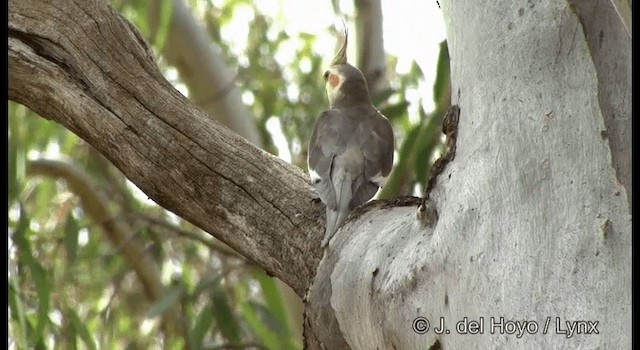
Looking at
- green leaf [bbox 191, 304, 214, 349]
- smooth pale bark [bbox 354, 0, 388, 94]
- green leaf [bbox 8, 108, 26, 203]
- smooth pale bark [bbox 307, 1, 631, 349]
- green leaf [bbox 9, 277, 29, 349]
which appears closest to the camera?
smooth pale bark [bbox 307, 1, 631, 349]

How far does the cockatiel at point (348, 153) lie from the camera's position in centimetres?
141

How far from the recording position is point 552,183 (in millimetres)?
1070

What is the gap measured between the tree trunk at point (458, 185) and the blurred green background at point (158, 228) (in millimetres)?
566

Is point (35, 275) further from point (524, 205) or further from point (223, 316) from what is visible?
point (524, 205)

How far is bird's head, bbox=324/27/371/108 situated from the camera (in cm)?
169

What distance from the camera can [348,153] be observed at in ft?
4.96

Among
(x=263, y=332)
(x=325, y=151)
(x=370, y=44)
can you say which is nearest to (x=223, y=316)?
(x=263, y=332)

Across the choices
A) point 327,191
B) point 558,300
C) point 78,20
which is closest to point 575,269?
point 558,300

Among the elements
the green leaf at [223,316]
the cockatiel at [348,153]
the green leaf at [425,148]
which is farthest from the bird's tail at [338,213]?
the green leaf at [223,316]

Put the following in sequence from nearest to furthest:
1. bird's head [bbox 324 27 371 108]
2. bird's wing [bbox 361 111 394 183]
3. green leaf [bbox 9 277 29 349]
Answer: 1. bird's wing [bbox 361 111 394 183]
2. bird's head [bbox 324 27 371 108]
3. green leaf [bbox 9 277 29 349]

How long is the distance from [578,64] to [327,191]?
1.37ft

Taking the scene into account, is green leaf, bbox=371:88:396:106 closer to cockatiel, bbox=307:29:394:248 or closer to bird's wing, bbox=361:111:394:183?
cockatiel, bbox=307:29:394:248

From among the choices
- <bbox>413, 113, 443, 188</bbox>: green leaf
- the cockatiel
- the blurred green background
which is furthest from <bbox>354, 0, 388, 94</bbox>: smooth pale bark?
the cockatiel

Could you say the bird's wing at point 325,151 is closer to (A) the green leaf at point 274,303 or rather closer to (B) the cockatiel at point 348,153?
(B) the cockatiel at point 348,153
